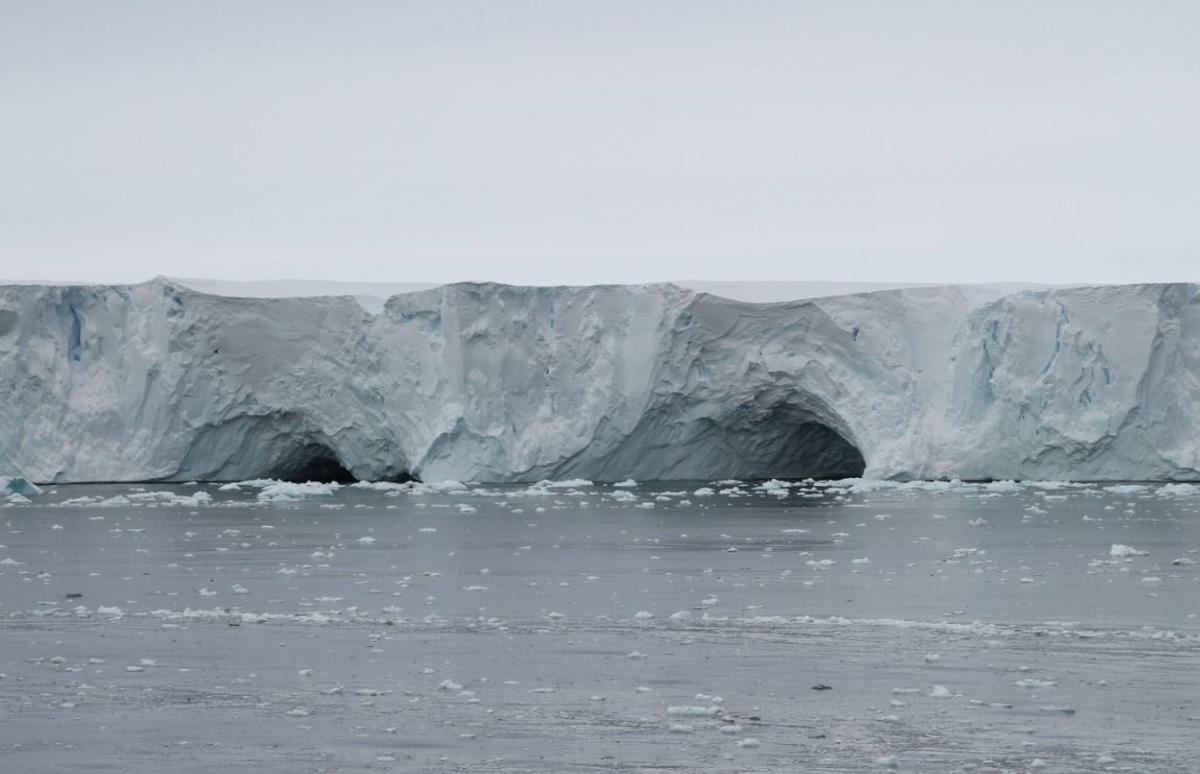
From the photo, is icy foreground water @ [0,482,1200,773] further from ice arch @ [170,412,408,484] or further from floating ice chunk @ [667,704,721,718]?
ice arch @ [170,412,408,484]

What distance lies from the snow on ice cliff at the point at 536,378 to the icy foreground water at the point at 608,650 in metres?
7.90

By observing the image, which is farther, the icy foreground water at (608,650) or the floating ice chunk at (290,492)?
the floating ice chunk at (290,492)

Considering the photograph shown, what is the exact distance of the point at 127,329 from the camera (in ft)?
84.3

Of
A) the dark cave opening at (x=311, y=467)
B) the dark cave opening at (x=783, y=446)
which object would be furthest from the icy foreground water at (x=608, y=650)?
the dark cave opening at (x=311, y=467)

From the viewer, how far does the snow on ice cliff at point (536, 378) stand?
23.7 meters

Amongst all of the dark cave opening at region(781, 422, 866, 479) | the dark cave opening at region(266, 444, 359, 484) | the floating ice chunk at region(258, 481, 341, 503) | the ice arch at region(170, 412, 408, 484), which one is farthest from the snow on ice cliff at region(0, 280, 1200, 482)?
the floating ice chunk at region(258, 481, 341, 503)

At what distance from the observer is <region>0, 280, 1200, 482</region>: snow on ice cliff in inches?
932

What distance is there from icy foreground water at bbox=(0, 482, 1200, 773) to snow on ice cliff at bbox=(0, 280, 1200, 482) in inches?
311

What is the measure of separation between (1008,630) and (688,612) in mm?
1850

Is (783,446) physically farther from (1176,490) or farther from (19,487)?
(19,487)

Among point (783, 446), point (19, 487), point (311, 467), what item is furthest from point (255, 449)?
point (783, 446)

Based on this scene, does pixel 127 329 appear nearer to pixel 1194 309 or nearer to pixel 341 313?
pixel 341 313

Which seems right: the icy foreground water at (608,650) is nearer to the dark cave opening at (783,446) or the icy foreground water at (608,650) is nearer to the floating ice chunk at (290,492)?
the floating ice chunk at (290,492)

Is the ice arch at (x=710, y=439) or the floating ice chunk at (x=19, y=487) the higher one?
the ice arch at (x=710, y=439)
